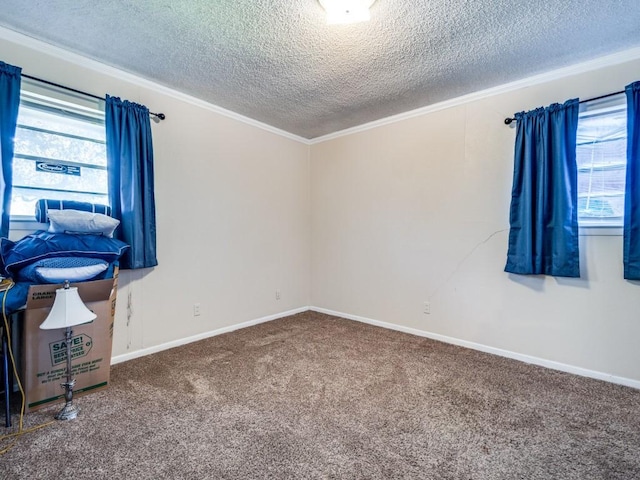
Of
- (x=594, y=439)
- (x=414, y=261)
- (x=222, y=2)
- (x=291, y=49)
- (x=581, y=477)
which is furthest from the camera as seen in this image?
(x=414, y=261)

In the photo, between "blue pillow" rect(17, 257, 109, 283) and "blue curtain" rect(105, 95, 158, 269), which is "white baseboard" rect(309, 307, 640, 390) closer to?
"blue curtain" rect(105, 95, 158, 269)

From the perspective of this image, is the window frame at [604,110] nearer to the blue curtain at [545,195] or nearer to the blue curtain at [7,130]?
the blue curtain at [545,195]

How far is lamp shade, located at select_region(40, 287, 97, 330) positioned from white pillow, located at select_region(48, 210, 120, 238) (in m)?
0.49

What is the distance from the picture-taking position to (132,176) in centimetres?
259

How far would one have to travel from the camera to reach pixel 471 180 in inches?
119

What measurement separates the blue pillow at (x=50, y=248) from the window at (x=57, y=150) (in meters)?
0.33

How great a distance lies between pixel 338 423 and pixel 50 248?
7.02 ft

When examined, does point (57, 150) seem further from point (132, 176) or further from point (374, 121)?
point (374, 121)

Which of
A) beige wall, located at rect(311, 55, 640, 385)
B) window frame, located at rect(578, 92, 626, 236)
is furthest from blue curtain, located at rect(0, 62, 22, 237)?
window frame, located at rect(578, 92, 626, 236)

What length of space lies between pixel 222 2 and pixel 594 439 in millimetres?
3281

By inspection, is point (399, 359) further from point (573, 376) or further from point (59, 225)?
point (59, 225)

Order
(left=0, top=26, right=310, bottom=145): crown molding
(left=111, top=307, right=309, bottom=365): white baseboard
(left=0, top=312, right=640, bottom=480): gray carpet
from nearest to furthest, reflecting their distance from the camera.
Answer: (left=0, top=312, right=640, bottom=480): gray carpet
(left=0, top=26, right=310, bottom=145): crown molding
(left=111, top=307, right=309, bottom=365): white baseboard

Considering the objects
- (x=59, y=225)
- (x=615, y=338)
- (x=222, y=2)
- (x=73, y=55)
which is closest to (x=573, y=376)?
(x=615, y=338)

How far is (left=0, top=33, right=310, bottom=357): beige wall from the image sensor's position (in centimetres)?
273
